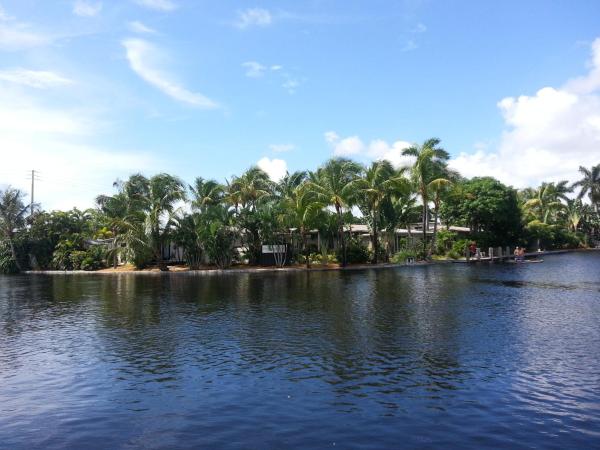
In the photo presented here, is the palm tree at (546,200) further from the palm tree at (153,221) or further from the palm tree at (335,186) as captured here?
the palm tree at (153,221)

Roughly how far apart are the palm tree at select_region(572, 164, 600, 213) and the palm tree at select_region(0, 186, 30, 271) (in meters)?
90.1

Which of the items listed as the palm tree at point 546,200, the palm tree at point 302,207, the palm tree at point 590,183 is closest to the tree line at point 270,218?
the palm tree at point 302,207

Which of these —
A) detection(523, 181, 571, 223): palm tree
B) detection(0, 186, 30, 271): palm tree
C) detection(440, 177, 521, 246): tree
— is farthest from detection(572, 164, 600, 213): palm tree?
detection(0, 186, 30, 271): palm tree

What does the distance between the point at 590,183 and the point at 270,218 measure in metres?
69.2

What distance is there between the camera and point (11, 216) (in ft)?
180

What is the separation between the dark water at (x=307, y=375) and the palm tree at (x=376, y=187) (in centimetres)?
A: 2343

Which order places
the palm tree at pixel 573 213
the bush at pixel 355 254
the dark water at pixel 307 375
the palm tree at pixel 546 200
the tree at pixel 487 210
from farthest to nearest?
1. the palm tree at pixel 573 213
2. the palm tree at pixel 546 200
3. the tree at pixel 487 210
4. the bush at pixel 355 254
5. the dark water at pixel 307 375

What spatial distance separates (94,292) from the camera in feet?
98.9

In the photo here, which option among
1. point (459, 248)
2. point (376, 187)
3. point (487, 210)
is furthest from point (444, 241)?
point (376, 187)

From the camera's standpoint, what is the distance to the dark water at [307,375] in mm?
8195

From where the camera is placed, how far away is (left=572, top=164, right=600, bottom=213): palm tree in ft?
282

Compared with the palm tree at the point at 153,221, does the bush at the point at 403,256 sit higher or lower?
lower

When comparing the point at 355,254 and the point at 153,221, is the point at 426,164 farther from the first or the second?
the point at 153,221

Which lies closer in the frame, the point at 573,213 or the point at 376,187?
the point at 376,187
